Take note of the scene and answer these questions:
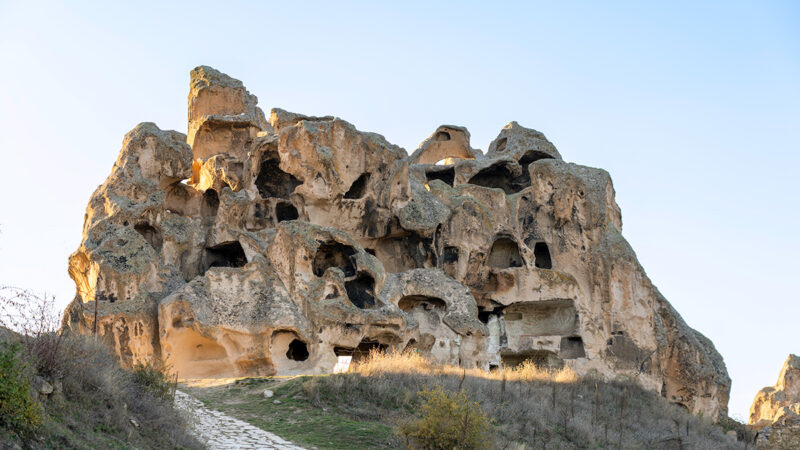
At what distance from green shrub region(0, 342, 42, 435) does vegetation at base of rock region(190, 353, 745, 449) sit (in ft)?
17.2

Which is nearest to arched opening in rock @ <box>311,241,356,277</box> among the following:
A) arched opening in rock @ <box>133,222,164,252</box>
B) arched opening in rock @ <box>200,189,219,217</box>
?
arched opening in rock @ <box>133,222,164,252</box>

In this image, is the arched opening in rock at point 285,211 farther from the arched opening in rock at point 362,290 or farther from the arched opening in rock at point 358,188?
the arched opening in rock at point 362,290

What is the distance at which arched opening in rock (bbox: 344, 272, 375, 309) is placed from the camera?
24.6 m

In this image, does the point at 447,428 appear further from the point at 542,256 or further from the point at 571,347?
the point at 542,256

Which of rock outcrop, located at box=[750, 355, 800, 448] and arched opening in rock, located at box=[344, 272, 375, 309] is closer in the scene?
arched opening in rock, located at box=[344, 272, 375, 309]

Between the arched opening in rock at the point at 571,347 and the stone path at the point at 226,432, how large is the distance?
18.7 metres

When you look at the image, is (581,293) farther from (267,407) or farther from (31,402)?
(31,402)

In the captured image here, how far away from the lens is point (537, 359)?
1223 inches

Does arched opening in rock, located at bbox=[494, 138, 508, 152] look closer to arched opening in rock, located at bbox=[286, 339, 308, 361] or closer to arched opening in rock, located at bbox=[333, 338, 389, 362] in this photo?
arched opening in rock, located at bbox=[333, 338, 389, 362]

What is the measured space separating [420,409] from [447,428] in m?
1.52

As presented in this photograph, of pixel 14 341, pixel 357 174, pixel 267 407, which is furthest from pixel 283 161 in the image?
pixel 14 341

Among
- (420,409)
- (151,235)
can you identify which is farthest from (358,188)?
(420,409)

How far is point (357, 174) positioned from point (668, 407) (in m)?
12.4

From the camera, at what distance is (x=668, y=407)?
917 inches
